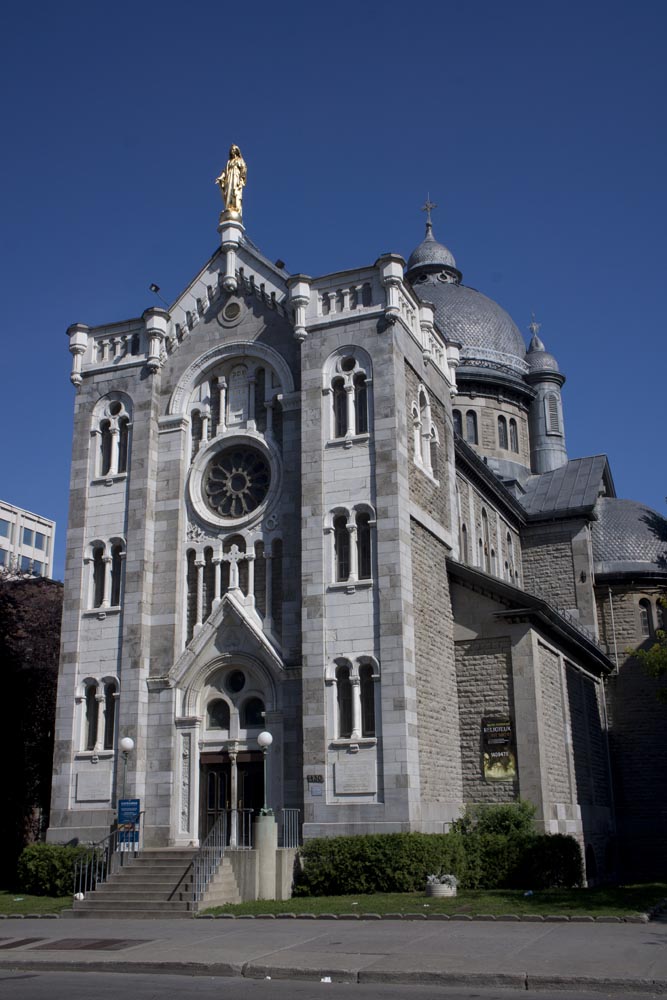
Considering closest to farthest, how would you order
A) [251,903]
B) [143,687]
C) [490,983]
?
[490,983] → [251,903] → [143,687]

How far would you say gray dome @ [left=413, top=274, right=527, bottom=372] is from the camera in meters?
54.2

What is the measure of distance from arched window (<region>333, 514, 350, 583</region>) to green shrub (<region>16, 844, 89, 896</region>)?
9693 millimetres

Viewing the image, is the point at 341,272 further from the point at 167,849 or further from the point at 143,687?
the point at 167,849

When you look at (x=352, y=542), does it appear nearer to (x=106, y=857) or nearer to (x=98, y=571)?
(x=98, y=571)

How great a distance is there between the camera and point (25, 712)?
36.0 metres

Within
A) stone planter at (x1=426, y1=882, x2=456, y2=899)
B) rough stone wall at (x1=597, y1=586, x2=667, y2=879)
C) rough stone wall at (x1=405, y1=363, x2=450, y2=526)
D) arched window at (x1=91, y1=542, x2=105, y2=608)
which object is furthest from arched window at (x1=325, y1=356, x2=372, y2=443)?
rough stone wall at (x1=597, y1=586, x2=667, y2=879)

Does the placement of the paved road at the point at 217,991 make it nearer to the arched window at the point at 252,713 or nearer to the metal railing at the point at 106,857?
the metal railing at the point at 106,857

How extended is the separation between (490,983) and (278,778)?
1516cm

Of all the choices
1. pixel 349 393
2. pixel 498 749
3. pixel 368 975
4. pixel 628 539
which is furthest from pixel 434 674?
pixel 628 539

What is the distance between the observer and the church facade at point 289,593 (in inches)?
1065

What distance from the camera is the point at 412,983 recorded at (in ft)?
43.0

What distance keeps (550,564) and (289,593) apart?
20405 millimetres

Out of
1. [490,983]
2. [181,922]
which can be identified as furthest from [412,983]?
[181,922]

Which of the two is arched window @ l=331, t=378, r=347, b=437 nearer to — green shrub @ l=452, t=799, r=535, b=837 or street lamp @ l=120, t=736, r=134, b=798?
street lamp @ l=120, t=736, r=134, b=798
